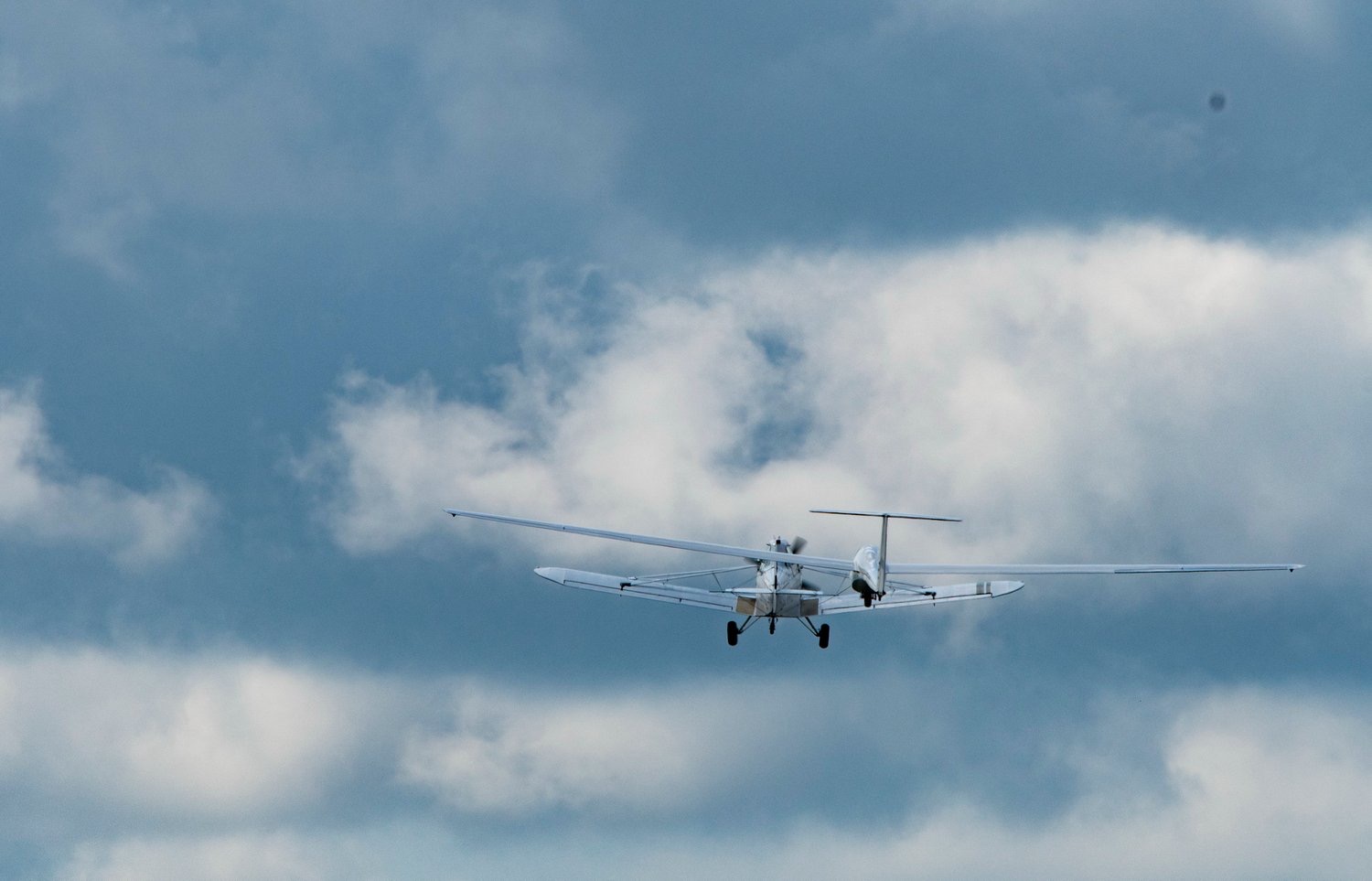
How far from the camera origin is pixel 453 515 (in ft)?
498

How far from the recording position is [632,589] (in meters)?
166

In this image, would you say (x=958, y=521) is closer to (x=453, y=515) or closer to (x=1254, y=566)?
(x=1254, y=566)

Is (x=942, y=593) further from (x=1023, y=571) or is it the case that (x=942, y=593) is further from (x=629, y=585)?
(x=629, y=585)

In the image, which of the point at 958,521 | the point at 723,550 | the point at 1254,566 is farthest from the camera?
the point at 723,550

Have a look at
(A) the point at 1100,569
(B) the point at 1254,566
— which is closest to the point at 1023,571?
(A) the point at 1100,569

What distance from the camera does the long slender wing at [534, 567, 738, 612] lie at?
16388 centimetres

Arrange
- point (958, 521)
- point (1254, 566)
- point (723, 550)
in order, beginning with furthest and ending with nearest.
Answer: point (723, 550) → point (1254, 566) → point (958, 521)

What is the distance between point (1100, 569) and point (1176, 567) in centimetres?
567

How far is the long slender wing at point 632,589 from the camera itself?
164 meters

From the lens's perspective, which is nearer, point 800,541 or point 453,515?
point 453,515

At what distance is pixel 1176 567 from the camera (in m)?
153

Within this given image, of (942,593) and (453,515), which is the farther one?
(942,593)

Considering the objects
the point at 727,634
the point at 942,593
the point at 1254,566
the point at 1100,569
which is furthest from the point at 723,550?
the point at 1254,566

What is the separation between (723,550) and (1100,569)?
2866 centimetres
